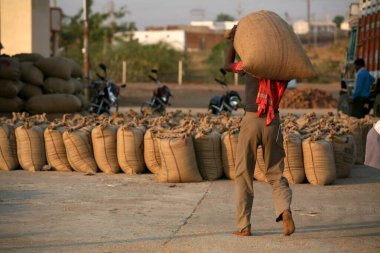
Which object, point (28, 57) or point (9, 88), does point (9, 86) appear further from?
point (28, 57)

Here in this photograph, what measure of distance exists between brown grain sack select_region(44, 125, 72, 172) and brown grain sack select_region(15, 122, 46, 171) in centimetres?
11

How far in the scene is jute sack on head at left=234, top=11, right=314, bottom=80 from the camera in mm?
7367

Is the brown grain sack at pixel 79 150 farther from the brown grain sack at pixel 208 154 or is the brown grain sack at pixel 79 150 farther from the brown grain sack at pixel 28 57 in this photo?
the brown grain sack at pixel 28 57

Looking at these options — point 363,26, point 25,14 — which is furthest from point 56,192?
point 25,14

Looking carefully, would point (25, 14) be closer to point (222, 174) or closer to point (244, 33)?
point (222, 174)

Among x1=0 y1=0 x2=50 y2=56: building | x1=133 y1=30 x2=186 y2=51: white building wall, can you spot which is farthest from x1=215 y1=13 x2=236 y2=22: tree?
x1=0 y1=0 x2=50 y2=56: building

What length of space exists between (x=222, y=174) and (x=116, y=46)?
160 feet

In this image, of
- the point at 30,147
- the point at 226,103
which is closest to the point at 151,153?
the point at 30,147

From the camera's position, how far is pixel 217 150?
10.6 m

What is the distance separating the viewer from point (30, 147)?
11461mm

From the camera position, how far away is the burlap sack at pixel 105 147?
36.6 feet

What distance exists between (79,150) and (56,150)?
1.28 ft

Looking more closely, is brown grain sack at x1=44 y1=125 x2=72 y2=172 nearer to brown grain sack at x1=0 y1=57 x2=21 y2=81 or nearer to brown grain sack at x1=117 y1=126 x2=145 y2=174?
brown grain sack at x1=117 y1=126 x2=145 y2=174

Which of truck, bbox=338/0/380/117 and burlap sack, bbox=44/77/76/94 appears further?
truck, bbox=338/0/380/117
